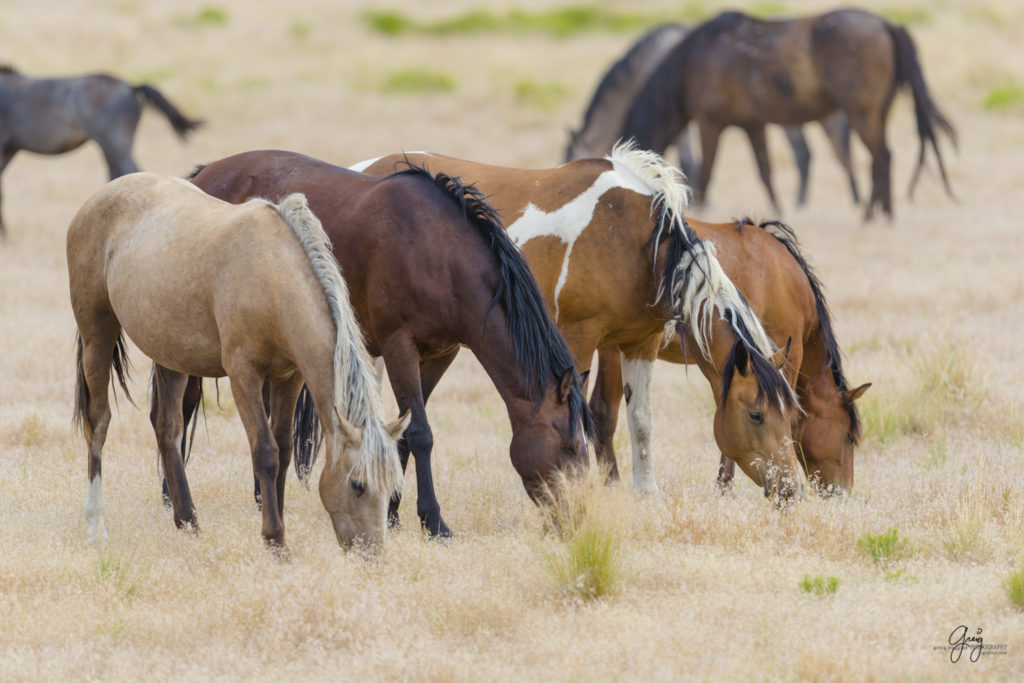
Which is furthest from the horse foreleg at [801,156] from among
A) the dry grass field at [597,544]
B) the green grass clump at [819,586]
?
the green grass clump at [819,586]

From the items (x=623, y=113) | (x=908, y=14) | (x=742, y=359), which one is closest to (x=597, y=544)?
(x=742, y=359)

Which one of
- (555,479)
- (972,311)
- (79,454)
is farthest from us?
(972,311)

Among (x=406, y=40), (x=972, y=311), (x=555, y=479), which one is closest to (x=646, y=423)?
(x=555, y=479)

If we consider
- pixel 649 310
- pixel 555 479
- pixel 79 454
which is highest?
pixel 649 310

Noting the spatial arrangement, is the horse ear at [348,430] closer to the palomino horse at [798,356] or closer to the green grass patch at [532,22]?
the palomino horse at [798,356]

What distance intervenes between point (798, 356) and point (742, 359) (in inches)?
26.7

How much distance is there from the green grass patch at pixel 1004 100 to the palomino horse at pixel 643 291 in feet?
46.7

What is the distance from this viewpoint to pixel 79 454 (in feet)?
20.8

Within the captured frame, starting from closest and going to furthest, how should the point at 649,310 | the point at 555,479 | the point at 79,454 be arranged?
the point at 555,479 → the point at 649,310 → the point at 79,454

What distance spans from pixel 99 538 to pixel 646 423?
8.60ft

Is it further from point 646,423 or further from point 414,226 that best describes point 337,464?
point 646,423

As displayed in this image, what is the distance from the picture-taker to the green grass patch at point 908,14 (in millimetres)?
23984

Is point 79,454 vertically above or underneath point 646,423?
underneath

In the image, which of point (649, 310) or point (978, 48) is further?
point (978, 48)
